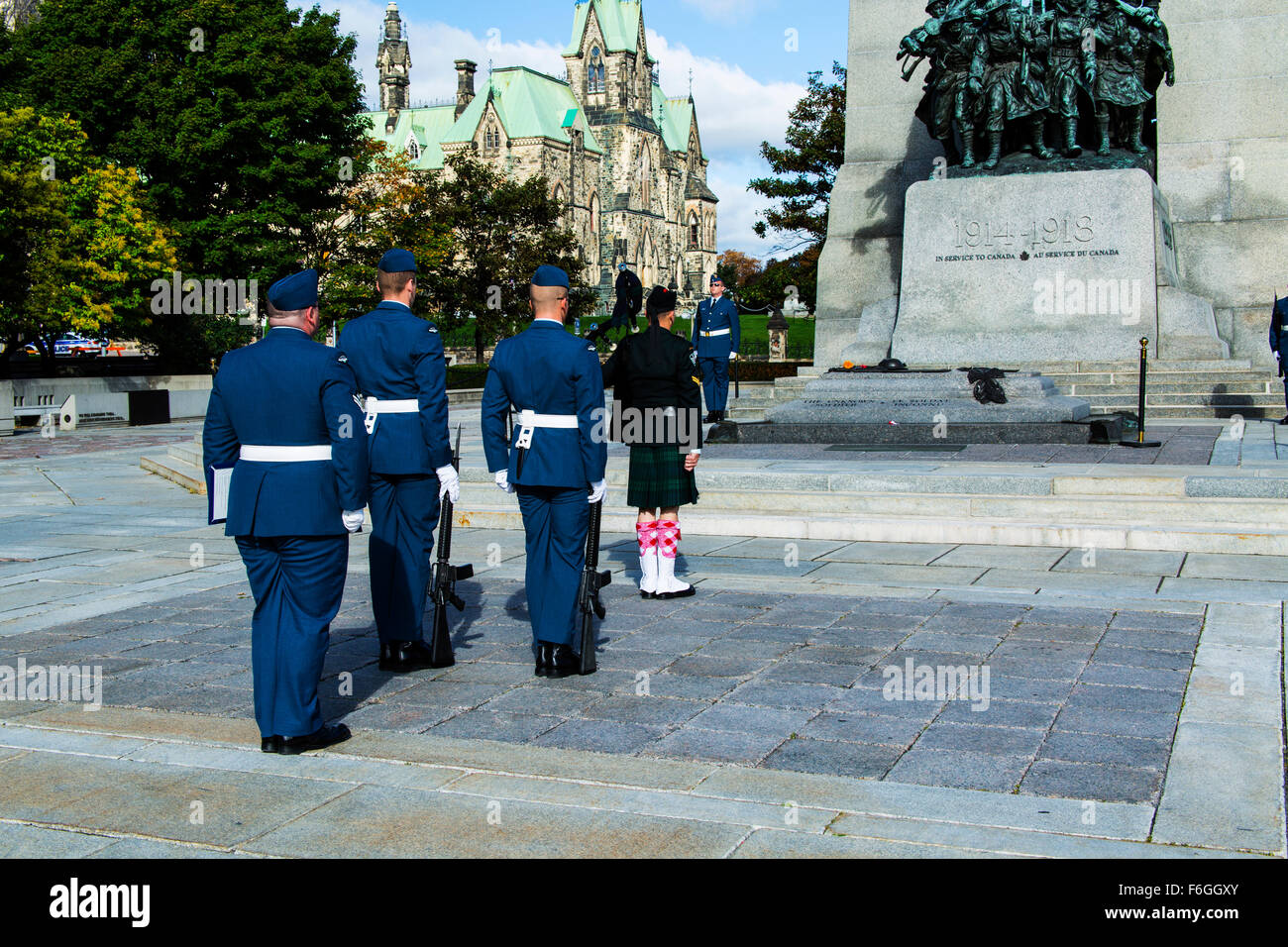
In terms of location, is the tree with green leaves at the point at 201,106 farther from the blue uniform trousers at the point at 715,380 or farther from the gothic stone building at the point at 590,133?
the gothic stone building at the point at 590,133

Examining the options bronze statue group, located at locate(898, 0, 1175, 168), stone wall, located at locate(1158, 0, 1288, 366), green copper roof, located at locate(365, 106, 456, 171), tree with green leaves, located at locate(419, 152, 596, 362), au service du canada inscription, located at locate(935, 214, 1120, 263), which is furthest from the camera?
green copper roof, located at locate(365, 106, 456, 171)

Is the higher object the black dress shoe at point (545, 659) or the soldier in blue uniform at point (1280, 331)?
the soldier in blue uniform at point (1280, 331)

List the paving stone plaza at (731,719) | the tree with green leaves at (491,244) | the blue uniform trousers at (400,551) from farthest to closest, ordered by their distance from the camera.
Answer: the tree with green leaves at (491,244), the blue uniform trousers at (400,551), the paving stone plaza at (731,719)

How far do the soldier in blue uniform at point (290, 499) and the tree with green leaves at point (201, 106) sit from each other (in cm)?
3746

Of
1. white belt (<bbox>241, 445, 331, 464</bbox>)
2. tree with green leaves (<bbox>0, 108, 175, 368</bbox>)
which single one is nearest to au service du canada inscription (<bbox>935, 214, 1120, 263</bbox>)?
A: white belt (<bbox>241, 445, 331, 464</bbox>)

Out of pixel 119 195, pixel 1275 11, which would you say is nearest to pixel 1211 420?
pixel 1275 11

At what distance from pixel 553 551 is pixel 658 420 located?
1987 millimetres

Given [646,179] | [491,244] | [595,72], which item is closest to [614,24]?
[595,72]

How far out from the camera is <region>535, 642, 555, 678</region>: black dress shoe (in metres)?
6.75

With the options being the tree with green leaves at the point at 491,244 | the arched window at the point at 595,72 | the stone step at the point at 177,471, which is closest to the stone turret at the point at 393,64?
the arched window at the point at 595,72

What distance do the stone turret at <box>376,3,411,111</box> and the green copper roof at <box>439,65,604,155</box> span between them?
13.3 m

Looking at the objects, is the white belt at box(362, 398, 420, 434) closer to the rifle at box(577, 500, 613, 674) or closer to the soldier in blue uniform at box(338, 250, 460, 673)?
the soldier in blue uniform at box(338, 250, 460, 673)

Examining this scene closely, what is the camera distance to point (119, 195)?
3659 cm

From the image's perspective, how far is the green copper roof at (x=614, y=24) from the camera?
133 m
